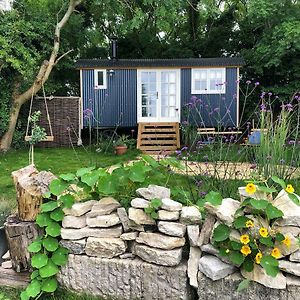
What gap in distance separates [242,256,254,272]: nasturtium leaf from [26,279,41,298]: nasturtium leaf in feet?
4.48

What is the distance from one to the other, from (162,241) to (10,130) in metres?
8.41

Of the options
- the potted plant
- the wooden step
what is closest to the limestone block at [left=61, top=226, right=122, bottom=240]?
the potted plant

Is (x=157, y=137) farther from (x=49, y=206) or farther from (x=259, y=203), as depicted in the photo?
(x=259, y=203)

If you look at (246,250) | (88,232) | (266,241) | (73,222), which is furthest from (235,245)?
(73,222)

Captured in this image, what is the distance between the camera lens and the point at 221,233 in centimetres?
238

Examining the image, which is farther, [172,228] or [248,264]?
[172,228]

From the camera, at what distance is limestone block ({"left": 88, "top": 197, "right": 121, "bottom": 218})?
9.15 feet

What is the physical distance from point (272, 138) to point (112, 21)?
1319 centimetres

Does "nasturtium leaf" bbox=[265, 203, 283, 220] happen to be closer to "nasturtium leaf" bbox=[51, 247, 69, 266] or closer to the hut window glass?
"nasturtium leaf" bbox=[51, 247, 69, 266]

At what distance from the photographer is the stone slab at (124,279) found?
256 centimetres

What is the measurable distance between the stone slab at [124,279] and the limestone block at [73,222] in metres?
0.21

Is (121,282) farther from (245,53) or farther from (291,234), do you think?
(245,53)

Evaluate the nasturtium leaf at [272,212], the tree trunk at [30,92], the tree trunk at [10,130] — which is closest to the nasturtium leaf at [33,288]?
the nasturtium leaf at [272,212]

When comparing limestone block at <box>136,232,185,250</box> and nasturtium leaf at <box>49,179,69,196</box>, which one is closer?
limestone block at <box>136,232,185,250</box>
